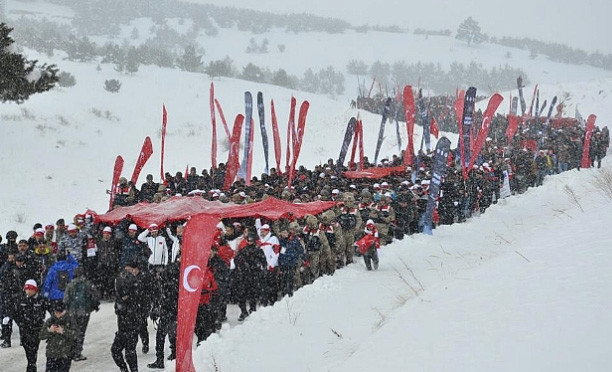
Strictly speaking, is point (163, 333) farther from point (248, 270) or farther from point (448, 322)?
point (448, 322)

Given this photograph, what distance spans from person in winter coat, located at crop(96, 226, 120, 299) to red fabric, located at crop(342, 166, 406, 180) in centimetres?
967

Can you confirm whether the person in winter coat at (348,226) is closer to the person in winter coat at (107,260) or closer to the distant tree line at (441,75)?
the person in winter coat at (107,260)

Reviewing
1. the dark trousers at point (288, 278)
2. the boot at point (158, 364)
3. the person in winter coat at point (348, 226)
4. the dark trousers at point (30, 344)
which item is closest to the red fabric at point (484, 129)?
the person in winter coat at point (348, 226)

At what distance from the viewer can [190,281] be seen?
662cm

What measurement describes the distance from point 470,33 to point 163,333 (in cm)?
14001

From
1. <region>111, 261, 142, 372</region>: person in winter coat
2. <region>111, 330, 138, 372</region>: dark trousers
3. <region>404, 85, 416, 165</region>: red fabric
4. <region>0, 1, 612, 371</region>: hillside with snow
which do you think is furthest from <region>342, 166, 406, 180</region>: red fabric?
<region>111, 330, 138, 372</region>: dark trousers

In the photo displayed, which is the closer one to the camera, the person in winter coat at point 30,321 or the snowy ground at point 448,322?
the snowy ground at point 448,322

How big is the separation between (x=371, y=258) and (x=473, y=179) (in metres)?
6.90

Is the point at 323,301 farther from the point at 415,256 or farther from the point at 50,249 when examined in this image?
the point at 50,249

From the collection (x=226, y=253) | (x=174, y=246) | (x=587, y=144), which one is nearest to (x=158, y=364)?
(x=226, y=253)

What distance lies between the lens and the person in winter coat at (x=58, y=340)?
6840 millimetres

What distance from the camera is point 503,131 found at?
35.3 m

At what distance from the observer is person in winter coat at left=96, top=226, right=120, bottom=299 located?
1183 centimetres

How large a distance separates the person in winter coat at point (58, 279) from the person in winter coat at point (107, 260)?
2496mm
